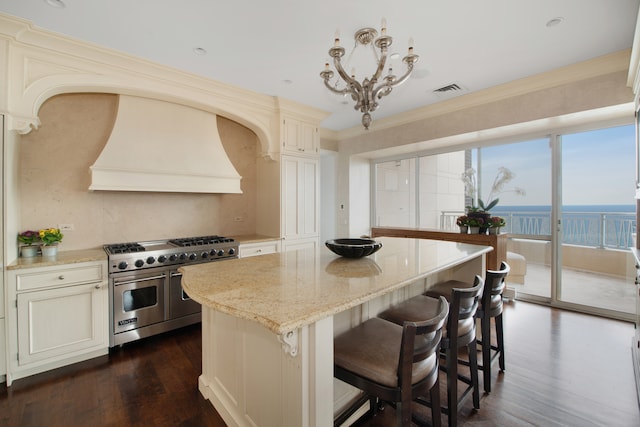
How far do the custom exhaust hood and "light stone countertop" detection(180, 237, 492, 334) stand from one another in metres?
1.81

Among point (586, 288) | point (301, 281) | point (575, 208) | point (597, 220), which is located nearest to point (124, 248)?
point (301, 281)

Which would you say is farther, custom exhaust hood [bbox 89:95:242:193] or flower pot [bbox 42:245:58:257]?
custom exhaust hood [bbox 89:95:242:193]

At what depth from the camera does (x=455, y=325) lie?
1.49m

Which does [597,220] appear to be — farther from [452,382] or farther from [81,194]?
[81,194]

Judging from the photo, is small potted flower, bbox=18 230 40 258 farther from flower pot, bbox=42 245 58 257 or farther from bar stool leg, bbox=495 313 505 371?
bar stool leg, bbox=495 313 505 371

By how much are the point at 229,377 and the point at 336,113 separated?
3940mm

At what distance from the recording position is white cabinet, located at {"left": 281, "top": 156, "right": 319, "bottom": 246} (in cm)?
398

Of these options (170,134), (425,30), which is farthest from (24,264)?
(425,30)

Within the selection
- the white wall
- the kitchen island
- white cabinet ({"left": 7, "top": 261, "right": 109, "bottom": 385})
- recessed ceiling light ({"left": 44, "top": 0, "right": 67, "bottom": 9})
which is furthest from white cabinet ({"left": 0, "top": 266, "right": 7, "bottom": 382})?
the white wall

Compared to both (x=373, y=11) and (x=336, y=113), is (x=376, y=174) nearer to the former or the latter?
(x=336, y=113)

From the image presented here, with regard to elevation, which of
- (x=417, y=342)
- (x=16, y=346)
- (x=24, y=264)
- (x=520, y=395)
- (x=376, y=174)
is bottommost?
(x=520, y=395)

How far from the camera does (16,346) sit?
2.15 m

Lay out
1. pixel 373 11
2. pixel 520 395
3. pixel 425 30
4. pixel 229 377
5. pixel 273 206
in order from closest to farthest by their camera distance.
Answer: pixel 229 377 < pixel 520 395 < pixel 373 11 < pixel 425 30 < pixel 273 206

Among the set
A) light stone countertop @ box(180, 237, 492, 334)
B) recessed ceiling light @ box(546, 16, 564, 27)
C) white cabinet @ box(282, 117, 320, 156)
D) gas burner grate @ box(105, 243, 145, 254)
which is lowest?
gas burner grate @ box(105, 243, 145, 254)
